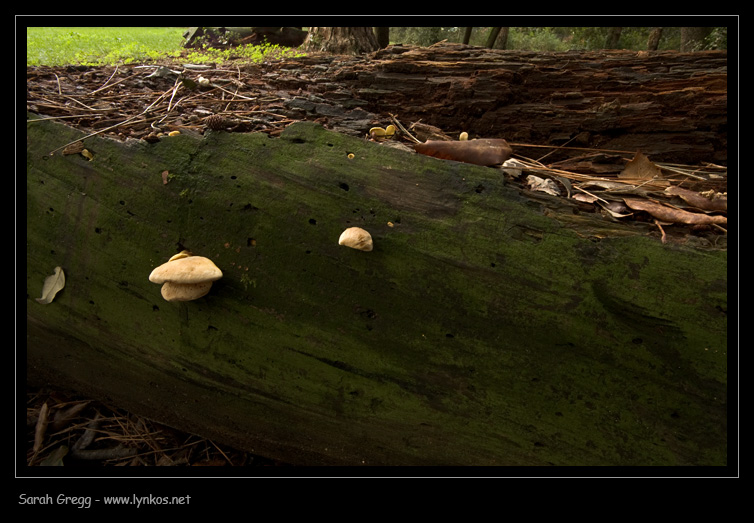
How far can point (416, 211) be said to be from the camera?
7.47 feet

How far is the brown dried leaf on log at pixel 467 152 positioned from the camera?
2615mm

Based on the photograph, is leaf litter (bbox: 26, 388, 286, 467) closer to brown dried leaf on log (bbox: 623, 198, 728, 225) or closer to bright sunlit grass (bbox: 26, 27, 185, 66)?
brown dried leaf on log (bbox: 623, 198, 728, 225)

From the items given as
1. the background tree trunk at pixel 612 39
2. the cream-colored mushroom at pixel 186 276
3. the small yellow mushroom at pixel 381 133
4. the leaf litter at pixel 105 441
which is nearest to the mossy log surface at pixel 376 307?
the cream-colored mushroom at pixel 186 276

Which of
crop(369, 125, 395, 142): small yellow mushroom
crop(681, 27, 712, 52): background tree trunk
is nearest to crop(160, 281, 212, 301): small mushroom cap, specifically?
crop(369, 125, 395, 142): small yellow mushroom

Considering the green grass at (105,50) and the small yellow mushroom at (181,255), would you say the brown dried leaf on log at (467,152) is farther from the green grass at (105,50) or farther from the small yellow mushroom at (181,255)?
the green grass at (105,50)

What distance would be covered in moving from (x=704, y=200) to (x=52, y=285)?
4438 mm

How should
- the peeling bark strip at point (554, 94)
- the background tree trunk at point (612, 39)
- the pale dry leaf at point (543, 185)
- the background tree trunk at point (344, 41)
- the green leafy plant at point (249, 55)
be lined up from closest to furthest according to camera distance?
the pale dry leaf at point (543, 185)
the peeling bark strip at point (554, 94)
the green leafy plant at point (249, 55)
the background tree trunk at point (344, 41)
the background tree trunk at point (612, 39)

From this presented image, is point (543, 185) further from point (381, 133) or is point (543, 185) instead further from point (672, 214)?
point (381, 133)

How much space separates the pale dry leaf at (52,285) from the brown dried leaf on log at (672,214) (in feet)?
12.7

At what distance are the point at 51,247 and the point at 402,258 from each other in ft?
8.21

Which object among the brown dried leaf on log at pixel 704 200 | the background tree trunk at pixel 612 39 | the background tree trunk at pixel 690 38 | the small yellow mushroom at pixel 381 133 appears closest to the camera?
the brown dried leaf on log at pixel 704 200

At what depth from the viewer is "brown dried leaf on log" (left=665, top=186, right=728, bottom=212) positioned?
2293mm

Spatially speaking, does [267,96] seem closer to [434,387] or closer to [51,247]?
[51,247]

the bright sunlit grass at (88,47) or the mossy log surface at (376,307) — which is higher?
the bright sunlit grass at (88,47)
